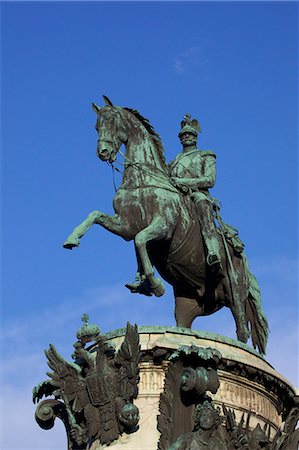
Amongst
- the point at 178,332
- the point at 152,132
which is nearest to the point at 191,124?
the point at 152,132

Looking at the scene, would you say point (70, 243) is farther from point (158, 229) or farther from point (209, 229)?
point (209, 229)

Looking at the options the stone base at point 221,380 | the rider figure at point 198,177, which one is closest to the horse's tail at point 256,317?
the rider figure at point 198,177

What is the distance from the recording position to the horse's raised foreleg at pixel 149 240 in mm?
19859

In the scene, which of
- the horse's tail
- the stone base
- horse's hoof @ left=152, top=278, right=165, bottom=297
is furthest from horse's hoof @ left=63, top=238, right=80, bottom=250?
the horse's tail

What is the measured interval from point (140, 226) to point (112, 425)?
3.86 m

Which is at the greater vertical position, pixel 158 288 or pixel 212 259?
pixel 212 259

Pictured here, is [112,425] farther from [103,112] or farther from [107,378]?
[103,112]

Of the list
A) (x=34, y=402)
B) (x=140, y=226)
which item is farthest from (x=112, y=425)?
(x=140, y=226)

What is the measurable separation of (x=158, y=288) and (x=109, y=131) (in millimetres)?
2816

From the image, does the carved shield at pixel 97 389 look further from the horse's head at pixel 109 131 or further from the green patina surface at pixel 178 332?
the horse's head at pixel 109 131

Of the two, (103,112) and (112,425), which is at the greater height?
(103,112)

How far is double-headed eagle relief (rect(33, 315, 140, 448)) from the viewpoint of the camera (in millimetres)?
17938

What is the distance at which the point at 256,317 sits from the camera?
73.0 feet

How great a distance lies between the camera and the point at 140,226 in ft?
67.4
